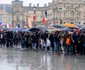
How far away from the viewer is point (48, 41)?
91.5ft

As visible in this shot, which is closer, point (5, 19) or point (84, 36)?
point (84, 36)

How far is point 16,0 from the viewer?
166500 millimetres

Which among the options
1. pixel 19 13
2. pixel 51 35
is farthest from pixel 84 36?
pixel 19 13

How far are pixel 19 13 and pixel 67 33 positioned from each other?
461 feet

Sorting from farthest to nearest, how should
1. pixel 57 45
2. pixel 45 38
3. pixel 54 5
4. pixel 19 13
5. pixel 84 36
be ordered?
pixel 19 13
pixel 54 5
pixel 45 38
pixel 57 45
pixel 84 36

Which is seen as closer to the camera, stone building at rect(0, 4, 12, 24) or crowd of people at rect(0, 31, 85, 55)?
crowd of people at rect(0, 31, 85, 55)

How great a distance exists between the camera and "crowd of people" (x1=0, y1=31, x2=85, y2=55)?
2411 cm

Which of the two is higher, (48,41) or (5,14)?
(48,41)

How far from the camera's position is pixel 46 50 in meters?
27.9

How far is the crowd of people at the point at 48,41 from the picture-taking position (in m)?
24.1

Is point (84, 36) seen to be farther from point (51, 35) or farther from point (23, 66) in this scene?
point (23, 66)

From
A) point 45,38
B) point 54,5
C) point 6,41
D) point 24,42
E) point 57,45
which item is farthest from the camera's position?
point 54,5

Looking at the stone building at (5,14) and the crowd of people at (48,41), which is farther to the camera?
the stone building at (5,14)

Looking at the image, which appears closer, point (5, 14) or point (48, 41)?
point (48, 41)
